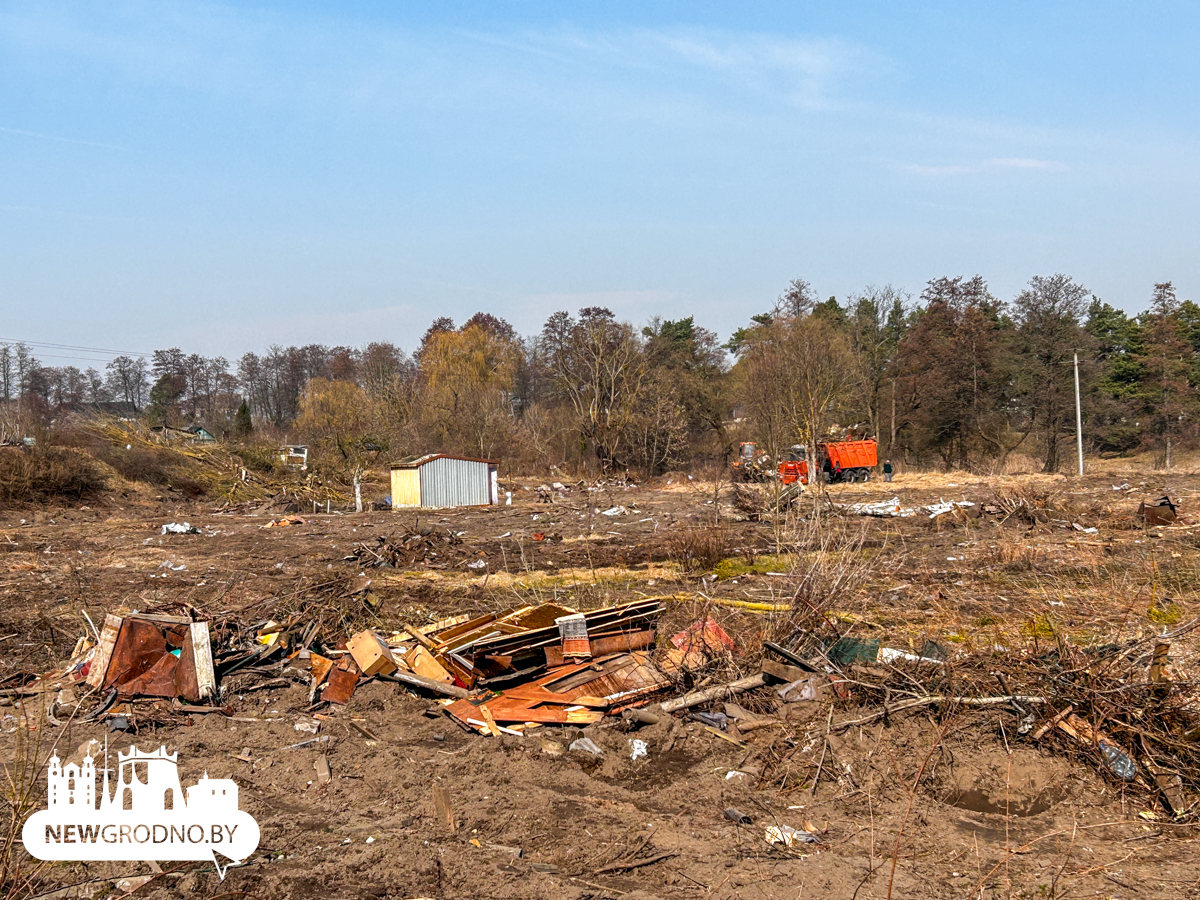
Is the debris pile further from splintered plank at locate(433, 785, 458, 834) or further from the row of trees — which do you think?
the row of trees

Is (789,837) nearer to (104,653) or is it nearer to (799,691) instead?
(799,691)

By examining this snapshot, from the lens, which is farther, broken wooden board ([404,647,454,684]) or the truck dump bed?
the truck dump bed

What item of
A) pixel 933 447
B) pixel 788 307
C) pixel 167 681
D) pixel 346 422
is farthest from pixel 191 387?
pixel 167 681

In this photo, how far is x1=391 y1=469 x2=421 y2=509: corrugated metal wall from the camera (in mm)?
25922

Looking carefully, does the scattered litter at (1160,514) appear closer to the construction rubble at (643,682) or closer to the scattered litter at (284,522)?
the construction rubble at (643,682)

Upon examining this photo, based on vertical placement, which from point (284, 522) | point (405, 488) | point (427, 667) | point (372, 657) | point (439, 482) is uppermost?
point (439, 482)

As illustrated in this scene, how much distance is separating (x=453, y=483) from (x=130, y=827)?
22799 millimetres

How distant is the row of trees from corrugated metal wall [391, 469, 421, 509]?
12.3 feet

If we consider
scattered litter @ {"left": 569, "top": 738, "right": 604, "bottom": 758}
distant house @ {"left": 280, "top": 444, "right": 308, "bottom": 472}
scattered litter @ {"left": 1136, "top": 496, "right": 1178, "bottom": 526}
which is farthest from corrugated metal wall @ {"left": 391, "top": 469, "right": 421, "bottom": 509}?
scattered litter @ {"left": 569, "top": 738, "right": 604, "bottom": 758}

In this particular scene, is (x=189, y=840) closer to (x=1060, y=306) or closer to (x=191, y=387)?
(x=1060, y=306)

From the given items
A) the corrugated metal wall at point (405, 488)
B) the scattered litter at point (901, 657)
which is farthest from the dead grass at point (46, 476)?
the scattered litter at point (901, 657)

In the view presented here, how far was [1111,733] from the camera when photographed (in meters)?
4.74


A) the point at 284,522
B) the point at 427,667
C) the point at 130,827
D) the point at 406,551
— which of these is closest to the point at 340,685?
the point at 427,667

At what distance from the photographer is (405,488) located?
86.0ft
